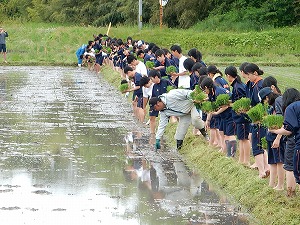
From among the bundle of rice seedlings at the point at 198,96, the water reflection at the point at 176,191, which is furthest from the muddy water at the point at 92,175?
the bundle of rice seedlings at the point at 198,96

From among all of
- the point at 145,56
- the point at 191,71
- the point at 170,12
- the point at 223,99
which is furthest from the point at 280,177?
the point at 170,12

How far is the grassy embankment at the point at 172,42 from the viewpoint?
41.6 m

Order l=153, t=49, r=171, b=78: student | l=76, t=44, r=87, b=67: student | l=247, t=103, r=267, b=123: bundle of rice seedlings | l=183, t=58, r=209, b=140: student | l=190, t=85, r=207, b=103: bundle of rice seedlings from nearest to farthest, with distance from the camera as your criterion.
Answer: l=247, t=103, r=267, b=123: bundle of rice seedlings < l=190, t=85, r=207, b=103: bundle of rice seedlings < l=183, t=58, r=209, b=140: student < l=153, t=49, r=171, b=78: student < l=76, t=44, r=87, b=67: student

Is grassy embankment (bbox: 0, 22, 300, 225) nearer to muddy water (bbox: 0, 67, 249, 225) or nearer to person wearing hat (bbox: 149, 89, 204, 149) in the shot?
muddy water (bbox: 0, 67, 249, 225)

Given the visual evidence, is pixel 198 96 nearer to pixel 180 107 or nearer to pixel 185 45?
pixel 180 107

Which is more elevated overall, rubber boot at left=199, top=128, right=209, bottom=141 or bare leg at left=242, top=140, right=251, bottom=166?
bare leg at left=242, top=140, right=251, bottom=166

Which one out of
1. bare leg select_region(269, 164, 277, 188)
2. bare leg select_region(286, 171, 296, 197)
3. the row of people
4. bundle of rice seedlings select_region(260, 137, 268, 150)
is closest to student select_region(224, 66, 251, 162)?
the row of people

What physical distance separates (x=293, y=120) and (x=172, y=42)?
37.9 m

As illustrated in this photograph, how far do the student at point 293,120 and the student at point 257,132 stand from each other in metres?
1.66

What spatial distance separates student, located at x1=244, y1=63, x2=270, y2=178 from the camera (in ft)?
34.9

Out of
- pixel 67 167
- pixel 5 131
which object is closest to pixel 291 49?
pixel 5 131

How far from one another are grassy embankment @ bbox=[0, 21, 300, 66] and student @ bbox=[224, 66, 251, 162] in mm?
27753

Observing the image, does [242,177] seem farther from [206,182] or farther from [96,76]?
[96,76]

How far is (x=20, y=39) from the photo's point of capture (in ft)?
160
